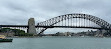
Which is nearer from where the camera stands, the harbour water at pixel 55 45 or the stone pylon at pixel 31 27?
the harbour water at pixel 55 45

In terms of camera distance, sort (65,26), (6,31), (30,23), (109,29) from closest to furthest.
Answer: (65,26) < (30,23) < (109,29) < (6,31)

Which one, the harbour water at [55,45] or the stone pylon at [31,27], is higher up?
the stone pylon at [31,27]

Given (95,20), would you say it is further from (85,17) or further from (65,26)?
(65,26)

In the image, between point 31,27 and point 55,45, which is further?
point 31,27

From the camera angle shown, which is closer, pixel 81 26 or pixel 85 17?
pixel 81 26

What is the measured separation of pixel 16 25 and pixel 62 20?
29.9 meters

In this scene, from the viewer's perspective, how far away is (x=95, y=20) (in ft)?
520

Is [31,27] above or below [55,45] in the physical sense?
above

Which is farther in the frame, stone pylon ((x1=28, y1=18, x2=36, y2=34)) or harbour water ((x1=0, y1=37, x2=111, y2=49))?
stone pylon ((x1=28, y1=18, x2=36, y2=34))

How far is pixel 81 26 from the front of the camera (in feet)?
465

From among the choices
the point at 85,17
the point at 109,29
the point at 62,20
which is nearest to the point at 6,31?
the point at 62,20

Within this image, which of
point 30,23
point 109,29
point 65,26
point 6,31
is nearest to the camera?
point 65,26

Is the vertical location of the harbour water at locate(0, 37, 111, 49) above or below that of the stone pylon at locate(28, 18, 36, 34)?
below

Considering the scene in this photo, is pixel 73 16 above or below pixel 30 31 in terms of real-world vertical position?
above
